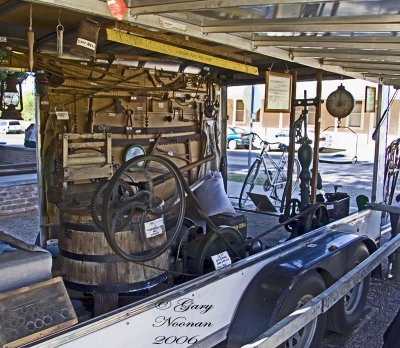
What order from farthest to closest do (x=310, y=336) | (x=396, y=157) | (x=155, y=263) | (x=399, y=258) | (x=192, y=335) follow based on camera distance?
(x=396, y=157), (x=399, y=258), (x=310, y=336), (x=155, y=263), (x=192, y=335)

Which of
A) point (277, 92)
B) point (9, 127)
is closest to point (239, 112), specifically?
point (9, 127)

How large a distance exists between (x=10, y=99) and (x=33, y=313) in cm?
311

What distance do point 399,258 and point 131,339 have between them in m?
3.48

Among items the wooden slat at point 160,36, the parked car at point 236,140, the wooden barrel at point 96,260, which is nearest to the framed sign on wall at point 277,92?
the wooden slat at point 160,36

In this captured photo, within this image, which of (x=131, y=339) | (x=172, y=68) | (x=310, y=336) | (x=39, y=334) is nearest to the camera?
(x=39, y=334)

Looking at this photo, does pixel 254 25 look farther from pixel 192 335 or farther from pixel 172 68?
pixel 172 68

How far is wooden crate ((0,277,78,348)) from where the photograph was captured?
170 centimetres

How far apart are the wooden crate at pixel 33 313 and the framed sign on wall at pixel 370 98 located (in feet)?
16.7

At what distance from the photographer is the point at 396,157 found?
6414 millimetres

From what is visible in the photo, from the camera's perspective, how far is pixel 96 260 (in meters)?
2.44

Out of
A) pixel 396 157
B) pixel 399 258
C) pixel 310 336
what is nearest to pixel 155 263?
pixel 310 336

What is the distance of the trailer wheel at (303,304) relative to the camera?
107 inches

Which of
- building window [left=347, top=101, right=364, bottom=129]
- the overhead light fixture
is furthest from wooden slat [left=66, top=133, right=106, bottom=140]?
building window [left=347, top=101, right=364, bottom=129]

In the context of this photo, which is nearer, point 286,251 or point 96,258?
point 96,258
